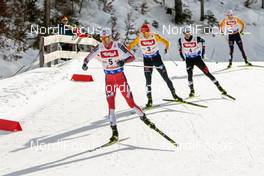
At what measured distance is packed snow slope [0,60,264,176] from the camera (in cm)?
689

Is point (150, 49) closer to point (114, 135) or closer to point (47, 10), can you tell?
point (114, 135)

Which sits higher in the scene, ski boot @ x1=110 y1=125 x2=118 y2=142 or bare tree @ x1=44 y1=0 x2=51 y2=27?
bare tree @ x1=44 y1=0 x2=51 y2=27

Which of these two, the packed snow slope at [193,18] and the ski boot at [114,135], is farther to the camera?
the packed snow slope at [193,18]

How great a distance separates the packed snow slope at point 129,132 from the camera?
22.6 feet

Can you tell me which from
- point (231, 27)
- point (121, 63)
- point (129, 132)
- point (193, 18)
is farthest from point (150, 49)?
point (193, 18)

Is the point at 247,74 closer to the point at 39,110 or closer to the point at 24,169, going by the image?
the point at 39,110

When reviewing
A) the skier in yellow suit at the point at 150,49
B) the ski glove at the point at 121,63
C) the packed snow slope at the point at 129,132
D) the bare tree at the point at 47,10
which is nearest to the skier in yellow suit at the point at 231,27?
the packed snow slope at the point at 129,132

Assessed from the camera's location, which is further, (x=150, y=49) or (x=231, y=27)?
(x=231, y=27)

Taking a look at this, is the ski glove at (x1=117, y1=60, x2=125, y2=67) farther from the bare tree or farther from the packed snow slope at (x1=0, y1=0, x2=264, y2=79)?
the packed snow slope at (x1=0, y1=0, x2=264, y2=79)

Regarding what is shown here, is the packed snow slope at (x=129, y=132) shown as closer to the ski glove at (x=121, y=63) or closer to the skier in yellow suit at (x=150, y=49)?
the skier in yellow suit at (x=150, y=49)

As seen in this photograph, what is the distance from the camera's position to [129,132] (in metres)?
8.74

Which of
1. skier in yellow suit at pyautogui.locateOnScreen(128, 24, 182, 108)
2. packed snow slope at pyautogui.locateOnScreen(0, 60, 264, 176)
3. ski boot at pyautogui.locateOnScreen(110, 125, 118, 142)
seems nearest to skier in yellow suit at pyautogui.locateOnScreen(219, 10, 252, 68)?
packed snow slope at pyautogui.locateOnScreen(0, 60, 264, 176)

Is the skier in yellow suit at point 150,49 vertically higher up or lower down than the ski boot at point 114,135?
higher up

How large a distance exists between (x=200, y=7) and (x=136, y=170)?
24614mm
